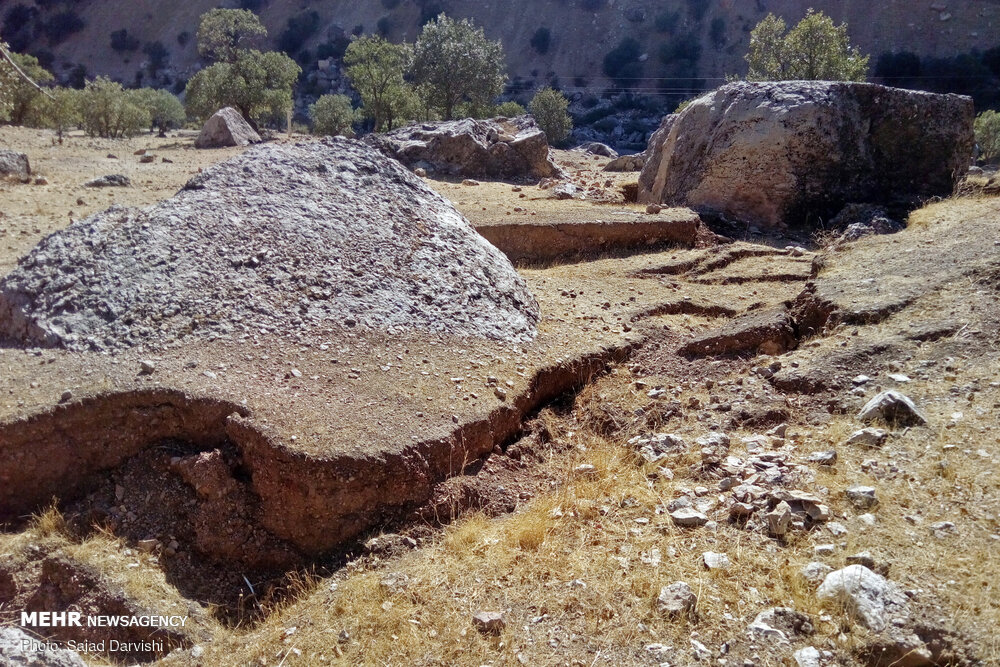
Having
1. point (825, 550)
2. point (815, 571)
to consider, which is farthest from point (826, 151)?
point (815, 571)

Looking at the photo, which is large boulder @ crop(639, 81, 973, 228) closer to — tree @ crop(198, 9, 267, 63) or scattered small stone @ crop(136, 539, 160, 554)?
scattered small stone @ crop(136, 539, 160, 554)

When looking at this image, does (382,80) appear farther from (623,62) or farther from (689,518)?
(623,62)

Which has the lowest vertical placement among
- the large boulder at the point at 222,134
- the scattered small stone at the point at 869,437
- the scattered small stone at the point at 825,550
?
the scattered small stone at the point at 825,550

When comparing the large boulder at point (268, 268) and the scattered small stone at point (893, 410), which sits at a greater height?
the large boulder at point (268, 268)

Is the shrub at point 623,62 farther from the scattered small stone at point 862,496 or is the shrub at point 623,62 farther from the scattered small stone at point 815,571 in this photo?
the scattered small stone at point 815,571

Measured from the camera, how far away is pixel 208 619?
2.82m

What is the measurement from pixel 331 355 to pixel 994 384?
313cm

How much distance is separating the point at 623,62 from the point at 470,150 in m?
35.2

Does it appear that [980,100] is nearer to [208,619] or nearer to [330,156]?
[330,156]

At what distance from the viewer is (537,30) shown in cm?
4806

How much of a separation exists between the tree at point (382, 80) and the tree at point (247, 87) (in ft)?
6.54

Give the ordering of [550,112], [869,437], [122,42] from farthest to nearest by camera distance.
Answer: [122,42] → [550,112] → [869,437]

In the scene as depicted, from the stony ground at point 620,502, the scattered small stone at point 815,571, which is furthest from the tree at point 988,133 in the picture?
the scattered small stone at point 815,571

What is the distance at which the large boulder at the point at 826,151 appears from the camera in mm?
8477
